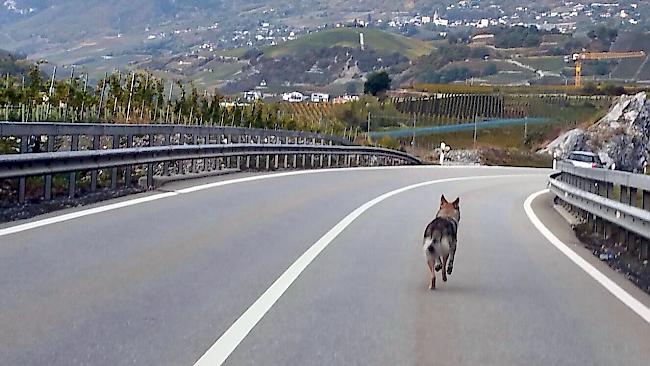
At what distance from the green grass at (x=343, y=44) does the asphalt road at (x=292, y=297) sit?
502ft

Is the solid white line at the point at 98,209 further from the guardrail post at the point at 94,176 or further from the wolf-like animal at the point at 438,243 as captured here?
the wolf-like animal at the point at 438,243

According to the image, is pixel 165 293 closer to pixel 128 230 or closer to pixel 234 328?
pixel 234 328

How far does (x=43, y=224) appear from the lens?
13.8 meters

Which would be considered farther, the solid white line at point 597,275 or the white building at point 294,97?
the white building at point 294,97

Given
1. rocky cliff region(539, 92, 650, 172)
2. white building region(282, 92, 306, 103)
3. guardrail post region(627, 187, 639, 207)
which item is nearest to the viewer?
guardrail post region(627, 187, 639, 207)

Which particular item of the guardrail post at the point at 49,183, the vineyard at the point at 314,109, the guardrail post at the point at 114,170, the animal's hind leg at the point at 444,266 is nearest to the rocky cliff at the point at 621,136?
the vineyard at the point at 314,109

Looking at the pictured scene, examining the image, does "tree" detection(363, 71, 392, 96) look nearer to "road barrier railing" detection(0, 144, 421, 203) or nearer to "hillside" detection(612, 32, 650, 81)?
"hillside" detection(612, 32, 650, 81)

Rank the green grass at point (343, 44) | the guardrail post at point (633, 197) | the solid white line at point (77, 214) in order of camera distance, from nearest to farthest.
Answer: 1. the solid white line at point (77, 214)
2. the guardrail post at point (633, 197)
3. the green grass at point (343, 44)

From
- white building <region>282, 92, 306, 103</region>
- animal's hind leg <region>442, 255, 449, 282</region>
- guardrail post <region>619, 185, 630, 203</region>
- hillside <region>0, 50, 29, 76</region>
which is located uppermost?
white building <region>282, 92, 306, 103</region>

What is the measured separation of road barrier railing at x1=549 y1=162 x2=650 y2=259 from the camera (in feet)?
43.8

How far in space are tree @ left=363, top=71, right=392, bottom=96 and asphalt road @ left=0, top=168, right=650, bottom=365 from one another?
374ft

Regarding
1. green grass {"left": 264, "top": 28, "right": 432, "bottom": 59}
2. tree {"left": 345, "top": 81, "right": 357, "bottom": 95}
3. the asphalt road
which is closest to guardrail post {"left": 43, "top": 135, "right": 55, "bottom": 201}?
the asphalt road

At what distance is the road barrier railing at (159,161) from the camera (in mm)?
14977

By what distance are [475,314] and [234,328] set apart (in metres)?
2.18
